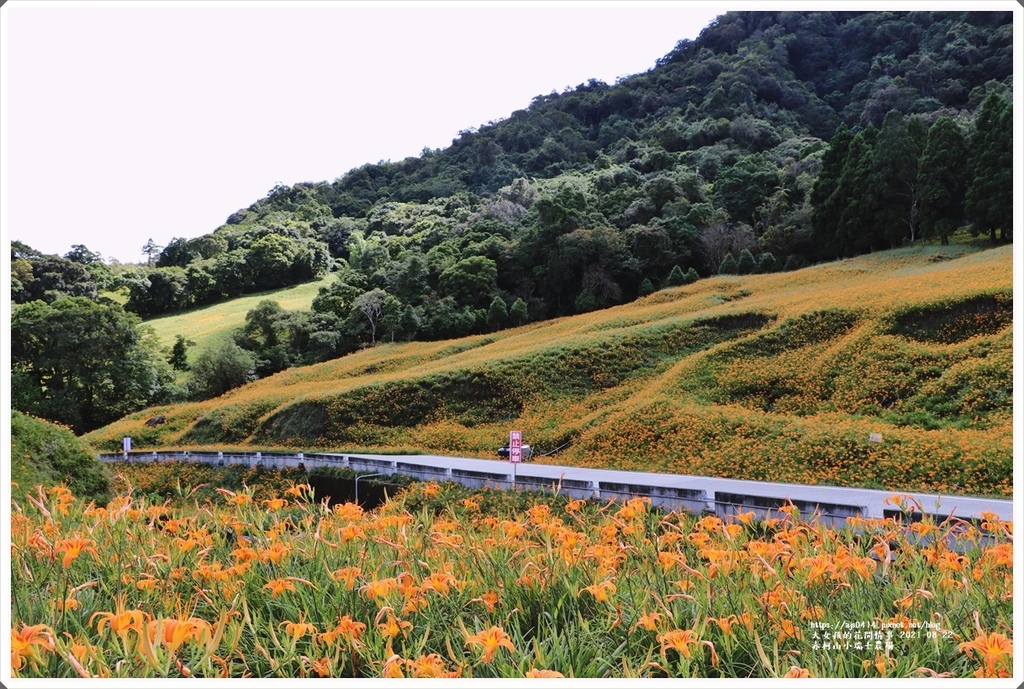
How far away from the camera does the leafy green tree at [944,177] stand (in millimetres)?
20453

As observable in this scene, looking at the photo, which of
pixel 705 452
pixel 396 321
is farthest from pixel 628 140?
pixel 705 452

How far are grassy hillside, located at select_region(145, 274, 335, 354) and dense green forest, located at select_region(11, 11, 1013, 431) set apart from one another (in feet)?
2.02

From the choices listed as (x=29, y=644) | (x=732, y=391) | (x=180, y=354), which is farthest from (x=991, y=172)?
(x=180, y=354)

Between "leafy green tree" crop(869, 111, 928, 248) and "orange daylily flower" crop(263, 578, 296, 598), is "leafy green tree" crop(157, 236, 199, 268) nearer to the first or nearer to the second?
"leafy green tree" crop(869, 111, 928, 248)

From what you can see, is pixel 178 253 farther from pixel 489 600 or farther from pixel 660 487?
pixel 489 600

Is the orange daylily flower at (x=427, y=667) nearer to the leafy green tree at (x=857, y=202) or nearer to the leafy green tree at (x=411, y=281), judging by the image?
the leafy green tree at (x=411, y=281)

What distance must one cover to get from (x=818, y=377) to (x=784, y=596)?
11.3 meters

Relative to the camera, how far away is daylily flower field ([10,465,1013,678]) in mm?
1768

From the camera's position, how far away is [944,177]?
20562mm

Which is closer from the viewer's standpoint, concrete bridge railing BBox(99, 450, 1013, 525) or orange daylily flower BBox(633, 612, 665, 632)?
orange daylily flower BBox(633, 612, 665, 632)

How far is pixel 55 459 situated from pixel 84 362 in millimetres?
18668

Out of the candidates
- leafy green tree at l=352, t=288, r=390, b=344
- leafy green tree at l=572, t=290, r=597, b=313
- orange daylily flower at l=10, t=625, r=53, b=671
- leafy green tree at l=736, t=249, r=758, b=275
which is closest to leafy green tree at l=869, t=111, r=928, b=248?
leafy green tree at l=736, t=249, r=758, b=275

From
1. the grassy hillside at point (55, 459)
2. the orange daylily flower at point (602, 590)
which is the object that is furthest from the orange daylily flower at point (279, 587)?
the grassy hillside at point (55, 459)

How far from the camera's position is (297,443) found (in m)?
16.7
